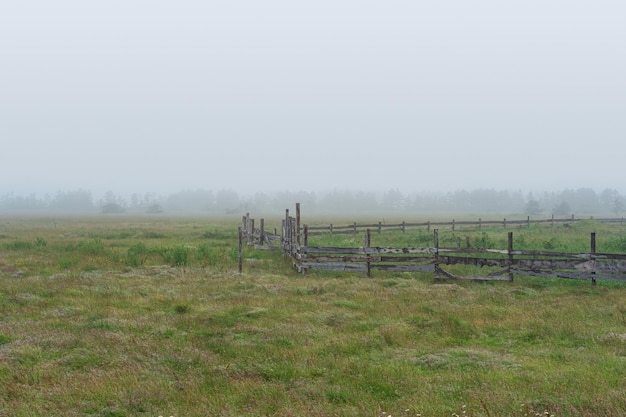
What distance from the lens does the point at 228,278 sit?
681 inches

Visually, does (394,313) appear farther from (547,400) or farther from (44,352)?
(44,352)

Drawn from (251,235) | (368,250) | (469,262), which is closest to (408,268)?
(368,250)

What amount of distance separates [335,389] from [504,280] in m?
11.2

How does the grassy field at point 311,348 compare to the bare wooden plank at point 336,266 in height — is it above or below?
below

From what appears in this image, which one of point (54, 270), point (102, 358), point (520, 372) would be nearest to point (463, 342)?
point (520, 372)

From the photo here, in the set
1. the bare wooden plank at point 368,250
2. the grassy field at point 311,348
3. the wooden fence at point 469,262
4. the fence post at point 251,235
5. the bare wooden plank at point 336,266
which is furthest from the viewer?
the fence post at point 251,235

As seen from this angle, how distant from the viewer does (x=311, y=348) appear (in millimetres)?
8906

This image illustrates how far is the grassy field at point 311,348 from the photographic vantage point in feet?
21.3

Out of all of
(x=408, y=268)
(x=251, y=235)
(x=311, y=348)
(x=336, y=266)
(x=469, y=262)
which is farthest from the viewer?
(x=251, y=235)

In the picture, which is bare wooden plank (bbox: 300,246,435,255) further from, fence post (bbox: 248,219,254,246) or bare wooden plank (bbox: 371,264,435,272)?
fence post (bbox: 248,219,254,246)

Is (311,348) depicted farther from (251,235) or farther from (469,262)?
(251,235)

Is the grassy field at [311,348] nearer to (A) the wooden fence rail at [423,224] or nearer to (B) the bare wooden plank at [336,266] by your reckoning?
(B) the bare wooden plank at [336,266]

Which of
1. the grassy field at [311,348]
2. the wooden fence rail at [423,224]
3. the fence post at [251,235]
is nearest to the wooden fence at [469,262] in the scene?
the grassy field at [311,348]

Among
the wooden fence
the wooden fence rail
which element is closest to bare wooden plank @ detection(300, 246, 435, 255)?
the wooden fence
